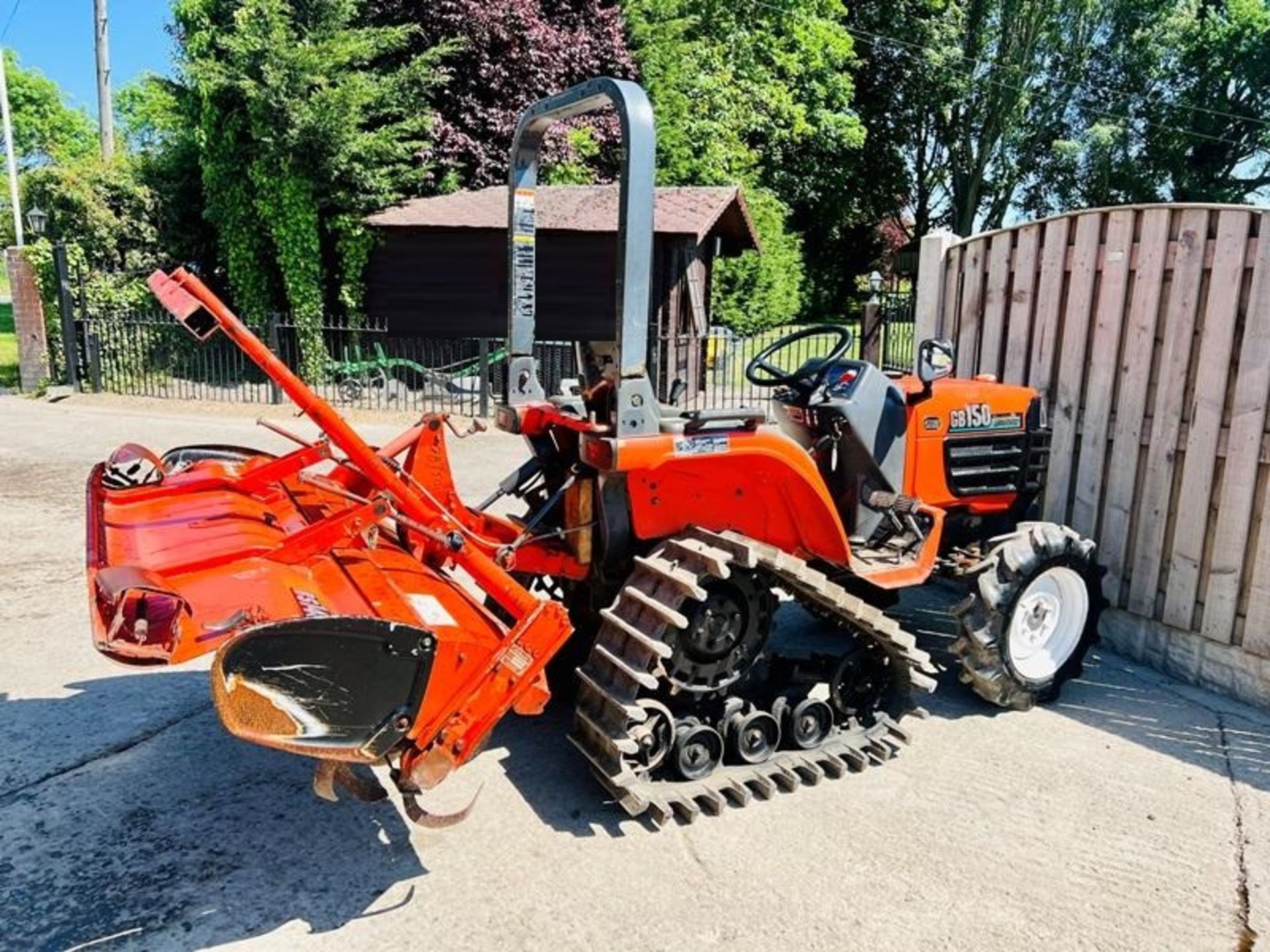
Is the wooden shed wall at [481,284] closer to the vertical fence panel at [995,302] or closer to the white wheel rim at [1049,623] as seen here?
the vertical fence panel at [995,302]

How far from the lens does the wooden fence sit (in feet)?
15.6

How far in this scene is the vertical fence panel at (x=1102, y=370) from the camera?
5.36 metres

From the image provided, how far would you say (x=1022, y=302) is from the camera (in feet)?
19.9

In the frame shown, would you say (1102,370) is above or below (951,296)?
below

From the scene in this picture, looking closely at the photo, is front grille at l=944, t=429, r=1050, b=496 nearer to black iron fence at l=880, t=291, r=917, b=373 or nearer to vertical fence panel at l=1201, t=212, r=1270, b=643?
vertical fence panel at l=1201, t=212, r=1270, b=643

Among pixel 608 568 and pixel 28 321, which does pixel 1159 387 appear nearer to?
pixel 608 568

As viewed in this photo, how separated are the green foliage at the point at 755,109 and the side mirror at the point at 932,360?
17.9 meters

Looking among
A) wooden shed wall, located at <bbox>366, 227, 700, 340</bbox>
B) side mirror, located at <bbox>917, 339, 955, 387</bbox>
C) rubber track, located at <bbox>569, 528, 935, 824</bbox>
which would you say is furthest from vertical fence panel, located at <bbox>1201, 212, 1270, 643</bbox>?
wooden shed wall, located at <bbox>366, 227, 700, 340</bbox>

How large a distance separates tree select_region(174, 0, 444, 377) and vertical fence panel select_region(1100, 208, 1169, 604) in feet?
42.3

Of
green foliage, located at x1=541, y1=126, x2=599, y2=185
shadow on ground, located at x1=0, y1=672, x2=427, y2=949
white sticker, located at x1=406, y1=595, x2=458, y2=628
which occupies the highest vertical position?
green foliage, located at x1=541, y1=126, x2=599, y2=185

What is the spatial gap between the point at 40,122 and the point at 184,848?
62.3m

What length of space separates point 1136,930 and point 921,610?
2997 mm

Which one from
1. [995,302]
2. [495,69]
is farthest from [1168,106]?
[995,302]

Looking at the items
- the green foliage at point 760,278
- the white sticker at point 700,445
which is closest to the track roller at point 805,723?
the white sticker at point 700,445
